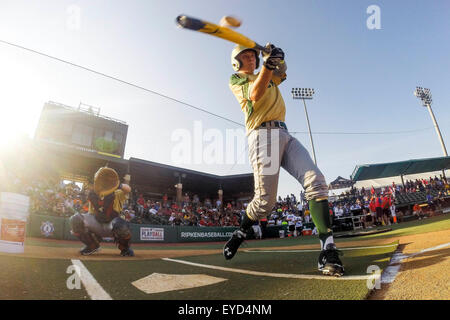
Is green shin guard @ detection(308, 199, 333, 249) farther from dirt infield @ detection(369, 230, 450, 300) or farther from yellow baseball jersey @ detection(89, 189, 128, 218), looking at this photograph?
yellow baseball jersey @ detection(89, 189, 128, 218)

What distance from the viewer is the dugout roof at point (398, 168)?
70.7ft

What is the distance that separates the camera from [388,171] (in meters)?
22.8

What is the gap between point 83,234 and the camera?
14.8ft

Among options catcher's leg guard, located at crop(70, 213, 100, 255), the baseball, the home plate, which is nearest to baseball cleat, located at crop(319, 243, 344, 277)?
the home plate

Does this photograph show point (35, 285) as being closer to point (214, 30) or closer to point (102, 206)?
A: point (102, 206)

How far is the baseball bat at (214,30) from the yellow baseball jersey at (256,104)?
52cm

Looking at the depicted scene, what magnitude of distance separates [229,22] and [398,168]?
26.3 meters

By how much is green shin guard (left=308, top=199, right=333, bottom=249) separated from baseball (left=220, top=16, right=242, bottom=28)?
1896 millimetres

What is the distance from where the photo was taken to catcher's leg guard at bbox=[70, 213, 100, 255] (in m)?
4.42

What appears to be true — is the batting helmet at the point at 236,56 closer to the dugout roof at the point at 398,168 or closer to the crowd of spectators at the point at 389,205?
the crowd of spectators at the point at 389,205

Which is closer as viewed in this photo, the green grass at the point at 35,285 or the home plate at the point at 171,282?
the green grass at the point at 35,285

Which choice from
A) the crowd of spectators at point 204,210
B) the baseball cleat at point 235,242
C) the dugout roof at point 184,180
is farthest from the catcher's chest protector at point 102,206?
the dugout roof at point 184,180
